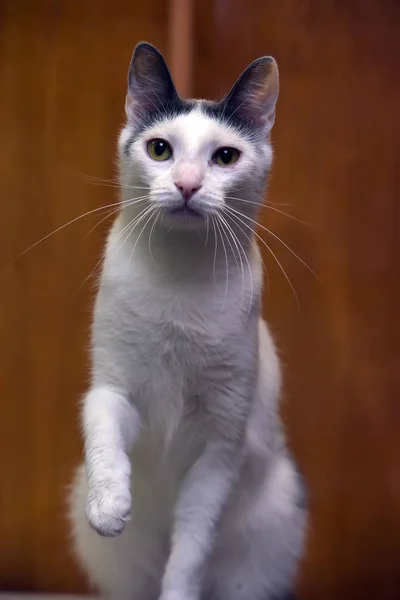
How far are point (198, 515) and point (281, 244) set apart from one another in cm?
56

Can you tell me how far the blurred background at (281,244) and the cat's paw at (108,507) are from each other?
418mm

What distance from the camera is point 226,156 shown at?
0.88 m

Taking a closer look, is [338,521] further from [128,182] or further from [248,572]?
[128,182]

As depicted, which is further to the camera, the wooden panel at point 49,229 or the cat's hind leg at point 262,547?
the wooden panel at point 49,229

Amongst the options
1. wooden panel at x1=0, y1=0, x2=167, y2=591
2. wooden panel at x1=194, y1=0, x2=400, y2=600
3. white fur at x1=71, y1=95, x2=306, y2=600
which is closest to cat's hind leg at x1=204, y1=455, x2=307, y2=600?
white fur at x1=71, y1=95, x2=306, y2=600

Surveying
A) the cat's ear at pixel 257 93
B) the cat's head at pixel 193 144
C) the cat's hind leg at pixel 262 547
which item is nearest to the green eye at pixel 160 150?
the cat's head at pixel 193 144

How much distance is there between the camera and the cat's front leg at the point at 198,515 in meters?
0.89

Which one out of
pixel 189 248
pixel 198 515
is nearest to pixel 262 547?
pixel 198 515

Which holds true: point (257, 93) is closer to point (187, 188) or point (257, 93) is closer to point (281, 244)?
point (187, 188)

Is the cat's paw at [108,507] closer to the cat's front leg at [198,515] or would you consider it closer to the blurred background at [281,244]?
the cat's front leg at [198,515]

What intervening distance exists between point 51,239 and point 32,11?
40cm

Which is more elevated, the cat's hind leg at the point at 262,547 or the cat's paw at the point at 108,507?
the cat's paw at the point at 108,507

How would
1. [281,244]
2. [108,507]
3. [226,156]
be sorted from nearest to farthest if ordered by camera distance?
[108,507] → [226,156] → [281,244]

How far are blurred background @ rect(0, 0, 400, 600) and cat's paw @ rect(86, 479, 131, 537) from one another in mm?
418
